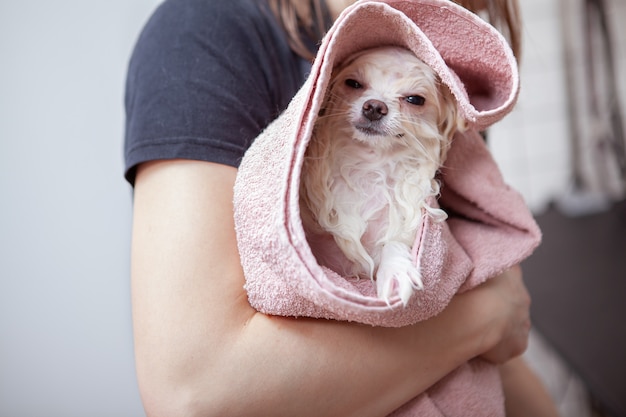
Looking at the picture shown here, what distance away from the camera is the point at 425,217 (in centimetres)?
61

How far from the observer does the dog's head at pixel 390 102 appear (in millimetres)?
648

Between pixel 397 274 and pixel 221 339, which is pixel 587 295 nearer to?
pixel 397 274

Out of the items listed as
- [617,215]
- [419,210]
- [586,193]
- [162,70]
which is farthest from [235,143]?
[586,193]

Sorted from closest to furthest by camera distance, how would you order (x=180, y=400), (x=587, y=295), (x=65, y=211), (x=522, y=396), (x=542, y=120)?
(x=180, y=400) < (x=522, y=396) < (x=65, y=211) < (x=587, y=295) < (x=542, y=120)

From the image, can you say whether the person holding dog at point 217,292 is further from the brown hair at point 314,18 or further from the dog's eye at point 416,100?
the dog's eye at point 416,100

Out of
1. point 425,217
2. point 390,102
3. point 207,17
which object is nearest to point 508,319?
point 425,217

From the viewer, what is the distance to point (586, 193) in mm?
2137

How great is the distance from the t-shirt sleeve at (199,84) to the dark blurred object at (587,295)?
93 cm

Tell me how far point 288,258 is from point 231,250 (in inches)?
5.8

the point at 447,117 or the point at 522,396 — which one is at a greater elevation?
the point at 447,117

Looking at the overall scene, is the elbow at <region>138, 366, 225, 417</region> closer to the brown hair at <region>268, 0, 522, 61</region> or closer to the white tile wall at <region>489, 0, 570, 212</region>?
the brown hair at <region>268, 0, 522, 61</region>

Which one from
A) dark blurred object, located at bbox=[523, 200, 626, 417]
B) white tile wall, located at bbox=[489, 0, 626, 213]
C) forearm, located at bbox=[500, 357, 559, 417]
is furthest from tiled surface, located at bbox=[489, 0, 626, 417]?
forearm, located at bbox=[500, 357, 559, 417]

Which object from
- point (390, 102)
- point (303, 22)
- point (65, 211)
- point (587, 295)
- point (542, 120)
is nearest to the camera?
point (390, 102)

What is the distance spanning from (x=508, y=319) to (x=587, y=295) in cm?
86
